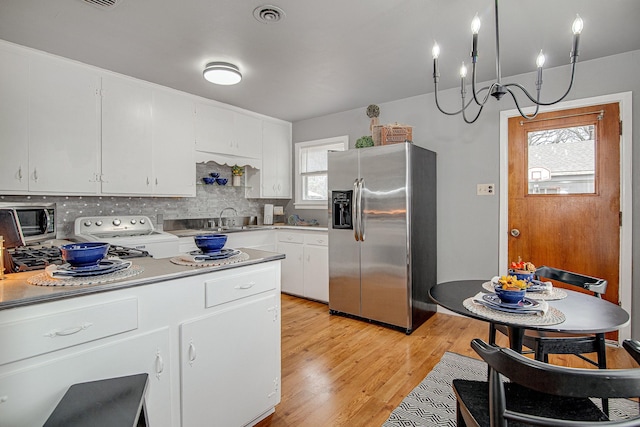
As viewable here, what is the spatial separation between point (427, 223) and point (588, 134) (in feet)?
5.19

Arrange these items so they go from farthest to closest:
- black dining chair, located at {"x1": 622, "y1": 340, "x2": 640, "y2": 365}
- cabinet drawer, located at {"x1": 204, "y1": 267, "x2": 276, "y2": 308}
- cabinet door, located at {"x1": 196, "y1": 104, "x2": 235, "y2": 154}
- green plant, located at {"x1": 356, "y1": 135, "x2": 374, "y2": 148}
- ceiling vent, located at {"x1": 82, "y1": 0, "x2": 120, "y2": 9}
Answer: cabinet door, located at {"x1": 196, "y1": 104, "x2": 235, "y2": 154}
green plant, located at {"x1": 356, "y1": 135, "x2": 374, "y2": 148}
ceiling vent, located at {"x1": 82, "y1": 0, "x2": 120, "y2": 9}
cabinet drawer, located at {"x1": 204, "y1": 267, "x2": 276, "y2": 308}
black dining chair, located at {"x1": 622, "y1": 340, "x2": 640, "y2": 365}

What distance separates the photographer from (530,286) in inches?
67.1

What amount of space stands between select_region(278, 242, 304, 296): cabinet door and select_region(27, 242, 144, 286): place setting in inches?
115

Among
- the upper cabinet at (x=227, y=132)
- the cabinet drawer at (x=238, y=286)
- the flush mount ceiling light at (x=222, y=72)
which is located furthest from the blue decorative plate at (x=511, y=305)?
A: the upper cabinet at (x=227, y=132)

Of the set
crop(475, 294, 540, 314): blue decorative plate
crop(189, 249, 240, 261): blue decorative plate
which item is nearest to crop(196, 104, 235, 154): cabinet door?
crop(189, 249, 240, 261): blue decorative plate

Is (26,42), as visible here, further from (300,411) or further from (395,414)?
(395,414)

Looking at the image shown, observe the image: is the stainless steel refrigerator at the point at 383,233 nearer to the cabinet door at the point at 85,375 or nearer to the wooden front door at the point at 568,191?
the wooden front door at the point at 568,191

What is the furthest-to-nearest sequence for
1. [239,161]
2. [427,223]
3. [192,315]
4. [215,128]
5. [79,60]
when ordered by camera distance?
1. [239,161]
2. [215,128]
3. [427,223]
4. [79,60]
5. [192,315]

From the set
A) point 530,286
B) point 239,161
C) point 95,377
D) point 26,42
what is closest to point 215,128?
point 239,161

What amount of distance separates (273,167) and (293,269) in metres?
1.54

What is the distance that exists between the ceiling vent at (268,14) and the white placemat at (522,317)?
2.08 meters

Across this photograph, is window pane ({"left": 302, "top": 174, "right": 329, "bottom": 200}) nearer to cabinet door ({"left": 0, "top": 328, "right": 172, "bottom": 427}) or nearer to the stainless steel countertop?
the stainless steel countertop

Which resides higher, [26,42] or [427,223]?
[26,42]

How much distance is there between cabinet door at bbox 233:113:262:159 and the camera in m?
4.33
